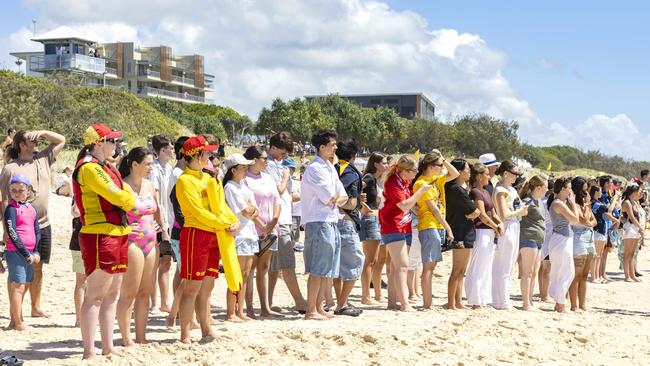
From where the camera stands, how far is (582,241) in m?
10.4

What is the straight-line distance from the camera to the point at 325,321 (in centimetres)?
794

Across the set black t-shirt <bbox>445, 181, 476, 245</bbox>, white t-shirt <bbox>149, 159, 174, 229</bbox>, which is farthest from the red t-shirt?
white t-shirt <bbox>149, 159, 174, 229</bbox>

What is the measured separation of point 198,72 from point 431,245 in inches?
3789

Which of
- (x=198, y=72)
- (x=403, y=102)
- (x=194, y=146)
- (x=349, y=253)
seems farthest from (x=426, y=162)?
(x=403, y=102)

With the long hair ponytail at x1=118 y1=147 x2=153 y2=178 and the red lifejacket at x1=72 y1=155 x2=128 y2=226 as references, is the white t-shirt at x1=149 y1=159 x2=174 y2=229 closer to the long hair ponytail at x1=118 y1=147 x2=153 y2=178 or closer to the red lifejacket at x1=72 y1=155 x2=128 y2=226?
the long hair ponytail at x1=118 y1=147 x2=153 y2=178

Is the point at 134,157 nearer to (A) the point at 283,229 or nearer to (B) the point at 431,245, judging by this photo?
(A) the point at 283,229

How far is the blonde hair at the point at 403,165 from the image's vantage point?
8781 millimetres

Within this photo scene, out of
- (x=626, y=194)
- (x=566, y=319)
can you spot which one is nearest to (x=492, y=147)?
(x=626, y=194)

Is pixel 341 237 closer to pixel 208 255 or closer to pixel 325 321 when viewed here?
pixel 325 321

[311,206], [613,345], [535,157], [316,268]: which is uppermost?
[535,157]

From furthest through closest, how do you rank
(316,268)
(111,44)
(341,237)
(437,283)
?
(111,44) < (437,283) < (341,237) < (316,268)

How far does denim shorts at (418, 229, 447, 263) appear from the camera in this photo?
895cm

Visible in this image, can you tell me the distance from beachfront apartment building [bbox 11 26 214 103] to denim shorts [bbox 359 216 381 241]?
2698 inches

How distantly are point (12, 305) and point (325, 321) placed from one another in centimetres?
300
